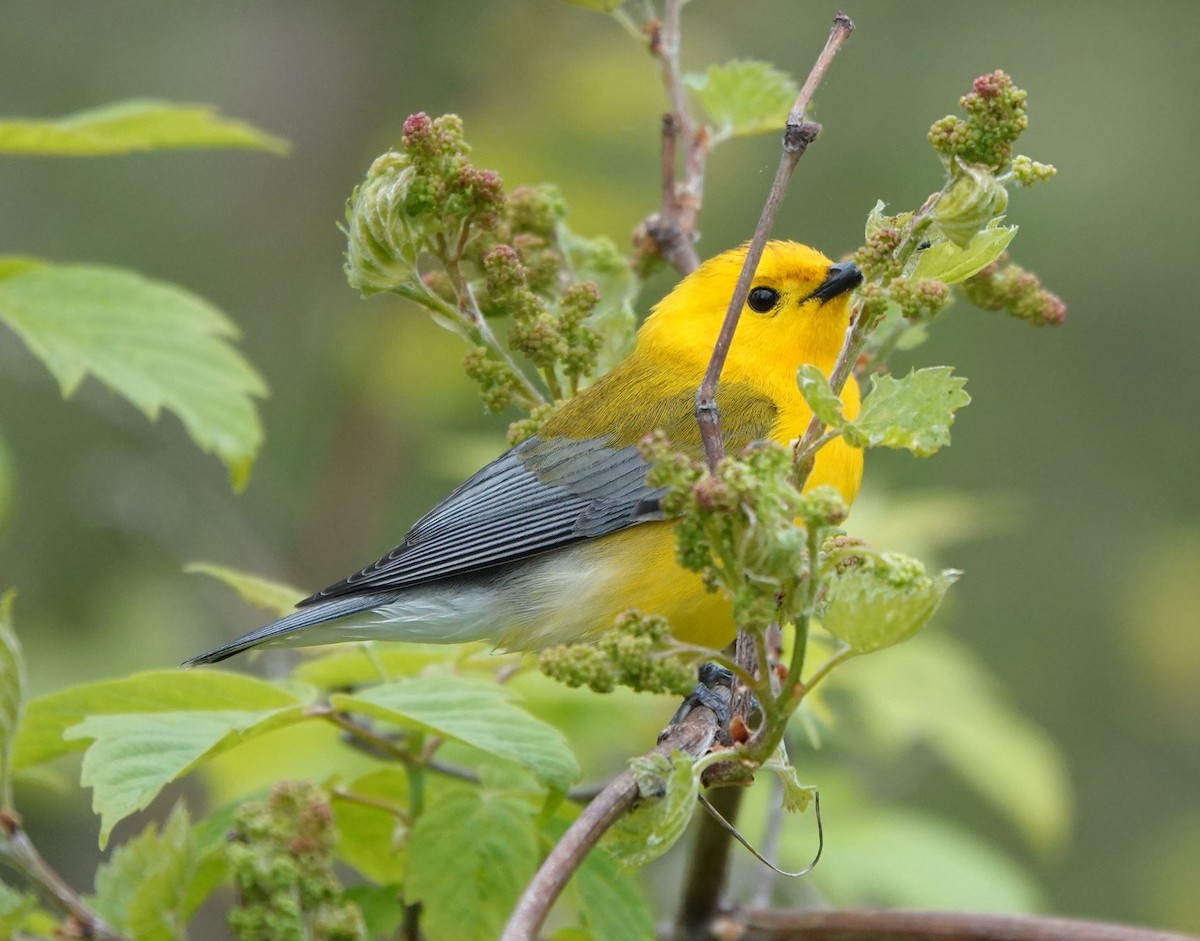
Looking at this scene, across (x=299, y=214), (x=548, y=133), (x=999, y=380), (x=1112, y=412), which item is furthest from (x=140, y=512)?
(x=1112, y=412)

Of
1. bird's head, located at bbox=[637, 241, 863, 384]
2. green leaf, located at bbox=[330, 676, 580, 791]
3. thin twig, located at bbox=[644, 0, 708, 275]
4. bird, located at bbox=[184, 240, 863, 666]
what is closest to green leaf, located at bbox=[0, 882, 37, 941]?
green leaf, located at bbox=[330, 676, 580, 791]

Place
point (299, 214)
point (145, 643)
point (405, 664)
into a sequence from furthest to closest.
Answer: point (299, 214) → point (145, 643) → point (405, 664)

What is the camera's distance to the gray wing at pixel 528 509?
11.5 feet

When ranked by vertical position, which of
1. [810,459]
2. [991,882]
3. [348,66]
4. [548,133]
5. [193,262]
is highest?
[348,66]

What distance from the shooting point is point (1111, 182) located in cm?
982

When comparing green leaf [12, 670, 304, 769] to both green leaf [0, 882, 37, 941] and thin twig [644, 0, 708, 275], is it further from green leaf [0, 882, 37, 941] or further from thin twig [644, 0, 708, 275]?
thin twig [644, 0, 708, 275]

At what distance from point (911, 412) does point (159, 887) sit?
1.30m

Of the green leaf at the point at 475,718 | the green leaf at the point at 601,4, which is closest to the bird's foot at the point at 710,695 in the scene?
the green leaf at the point at 475,718

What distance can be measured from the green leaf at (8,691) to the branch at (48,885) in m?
0.06

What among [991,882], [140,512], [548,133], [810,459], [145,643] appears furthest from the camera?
[548,133]

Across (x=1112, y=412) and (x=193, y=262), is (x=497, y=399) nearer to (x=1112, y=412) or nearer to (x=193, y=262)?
(x=193, y=262)

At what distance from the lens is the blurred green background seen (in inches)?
256

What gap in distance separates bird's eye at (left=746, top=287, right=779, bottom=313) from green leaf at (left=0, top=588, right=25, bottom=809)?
86.8 inches

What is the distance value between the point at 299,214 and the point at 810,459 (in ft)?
22.9
